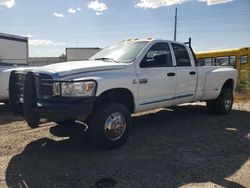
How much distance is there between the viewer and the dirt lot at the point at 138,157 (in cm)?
454

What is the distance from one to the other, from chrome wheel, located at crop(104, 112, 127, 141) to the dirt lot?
240 millimetres

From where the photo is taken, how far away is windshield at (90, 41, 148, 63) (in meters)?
6.55

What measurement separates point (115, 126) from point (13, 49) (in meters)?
12.5

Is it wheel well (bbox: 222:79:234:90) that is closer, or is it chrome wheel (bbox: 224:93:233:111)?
chrome wheel (bbox: 224:93:233:111)

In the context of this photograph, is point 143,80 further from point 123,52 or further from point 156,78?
point 123,52

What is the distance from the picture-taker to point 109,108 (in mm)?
5625

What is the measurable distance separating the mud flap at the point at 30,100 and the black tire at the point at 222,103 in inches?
205

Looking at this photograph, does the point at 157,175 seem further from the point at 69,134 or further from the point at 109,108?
the point at 69,134

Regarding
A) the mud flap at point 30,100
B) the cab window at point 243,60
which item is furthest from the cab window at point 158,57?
the cab window at point 243,60

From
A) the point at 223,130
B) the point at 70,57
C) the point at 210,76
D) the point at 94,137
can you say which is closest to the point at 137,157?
the point at 94,137

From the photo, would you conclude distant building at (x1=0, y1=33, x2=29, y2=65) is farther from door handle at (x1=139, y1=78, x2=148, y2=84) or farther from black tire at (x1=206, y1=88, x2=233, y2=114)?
door handle at (x1=139, y1=78, x2=148, y2=84)

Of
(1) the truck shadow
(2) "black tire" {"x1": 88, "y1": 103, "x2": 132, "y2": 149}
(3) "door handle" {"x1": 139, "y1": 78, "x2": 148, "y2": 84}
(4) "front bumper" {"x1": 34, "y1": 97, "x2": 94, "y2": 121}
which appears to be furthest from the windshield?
(1) the truck shadow

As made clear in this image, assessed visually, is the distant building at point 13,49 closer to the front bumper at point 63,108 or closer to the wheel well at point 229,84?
the wheel well at point 229,84

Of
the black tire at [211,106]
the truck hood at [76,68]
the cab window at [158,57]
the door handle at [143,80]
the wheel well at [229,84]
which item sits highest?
the cab window at [158,57]
